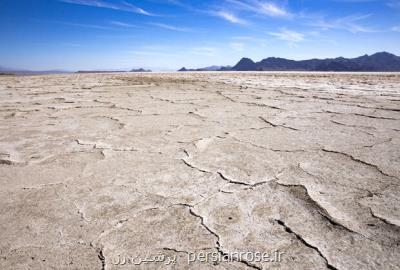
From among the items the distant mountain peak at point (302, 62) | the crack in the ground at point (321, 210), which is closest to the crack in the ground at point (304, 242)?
the crack in the ground at point (321, 210)

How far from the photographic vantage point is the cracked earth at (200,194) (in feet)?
2.87

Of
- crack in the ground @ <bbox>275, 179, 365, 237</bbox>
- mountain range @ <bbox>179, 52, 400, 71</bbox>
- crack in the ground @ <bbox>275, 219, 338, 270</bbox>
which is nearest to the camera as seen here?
crack in the ground @ <bbox>275, 219, 338, 270</bbox>

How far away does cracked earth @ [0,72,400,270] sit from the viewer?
2.87 feet

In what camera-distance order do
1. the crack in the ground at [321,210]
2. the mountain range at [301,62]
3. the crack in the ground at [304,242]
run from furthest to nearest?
1. the mountain range at [301,62]
2. the crack in the ground at [321,210]
3. the crack in the ground at [304,242]

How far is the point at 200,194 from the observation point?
Result: 3.99 feet

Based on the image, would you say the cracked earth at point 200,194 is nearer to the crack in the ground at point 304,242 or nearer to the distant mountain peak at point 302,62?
the crack in the ground at point 304,242

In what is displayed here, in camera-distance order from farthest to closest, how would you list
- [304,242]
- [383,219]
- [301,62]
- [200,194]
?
[301,62], [200,194], [383,219], [304,242]

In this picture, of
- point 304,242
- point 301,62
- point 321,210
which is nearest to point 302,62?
point 301,62

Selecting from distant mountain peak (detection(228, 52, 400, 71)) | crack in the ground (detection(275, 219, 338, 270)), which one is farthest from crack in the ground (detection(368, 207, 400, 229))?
distant mountain peak (detection(228, 52, 400, 71))

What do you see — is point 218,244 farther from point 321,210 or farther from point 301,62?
point 301,62

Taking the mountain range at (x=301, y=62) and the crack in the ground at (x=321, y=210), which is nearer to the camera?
the crack in the ground at (x=321, y=210)

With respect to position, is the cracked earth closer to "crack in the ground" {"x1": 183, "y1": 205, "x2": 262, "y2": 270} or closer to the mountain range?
"crack in the ground" {"x1": 183, "y1": 205, "x2": 262, "y2": 270}

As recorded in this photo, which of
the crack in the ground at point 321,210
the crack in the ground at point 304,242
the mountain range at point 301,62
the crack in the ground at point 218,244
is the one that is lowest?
the mountain range at point 301,62

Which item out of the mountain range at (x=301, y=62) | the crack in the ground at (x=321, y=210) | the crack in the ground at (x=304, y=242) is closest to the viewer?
the crack in the ground at (x=304, y=242)
